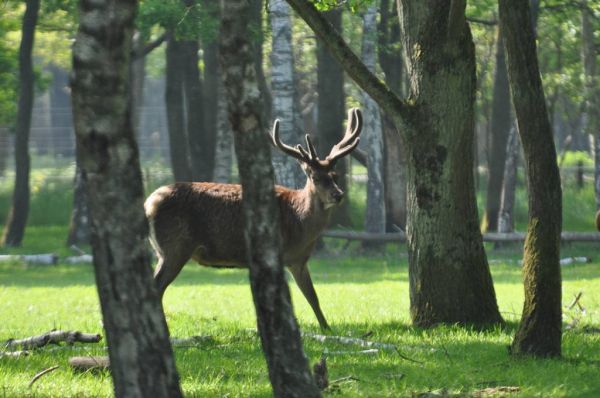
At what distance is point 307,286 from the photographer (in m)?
13.5

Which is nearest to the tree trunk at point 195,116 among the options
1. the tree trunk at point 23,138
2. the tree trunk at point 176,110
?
the tree trunk at point 176,110

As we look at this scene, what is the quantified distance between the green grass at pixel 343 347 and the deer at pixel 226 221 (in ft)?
2.23

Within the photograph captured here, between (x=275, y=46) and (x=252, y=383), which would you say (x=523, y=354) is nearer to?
(x=252, y=383)

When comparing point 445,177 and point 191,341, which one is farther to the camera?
point 445,177

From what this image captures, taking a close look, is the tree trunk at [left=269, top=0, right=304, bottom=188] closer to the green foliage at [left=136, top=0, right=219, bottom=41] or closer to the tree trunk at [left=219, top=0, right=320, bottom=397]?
the green foliage at [left=136, top=0, right=219, bottom=41]

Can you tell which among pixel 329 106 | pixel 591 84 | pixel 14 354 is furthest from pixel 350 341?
pixel 591 84

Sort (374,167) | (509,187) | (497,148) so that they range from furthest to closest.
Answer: (497,148) → (509,187) → (374,167)

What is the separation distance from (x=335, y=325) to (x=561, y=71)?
32.3m

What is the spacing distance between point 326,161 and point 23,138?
1930 centimetres

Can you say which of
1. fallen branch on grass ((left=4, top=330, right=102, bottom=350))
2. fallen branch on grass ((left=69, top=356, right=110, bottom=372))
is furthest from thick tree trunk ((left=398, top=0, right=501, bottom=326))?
fallen branch on grass ((left=69, top=356, right=110, bottom=372))

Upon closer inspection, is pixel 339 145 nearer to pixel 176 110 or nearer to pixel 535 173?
pixel 535 173

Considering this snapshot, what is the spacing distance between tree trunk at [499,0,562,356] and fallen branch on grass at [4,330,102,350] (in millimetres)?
3626

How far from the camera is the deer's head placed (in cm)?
1385

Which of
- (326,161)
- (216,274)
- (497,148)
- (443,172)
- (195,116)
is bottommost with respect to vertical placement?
(216,274)
